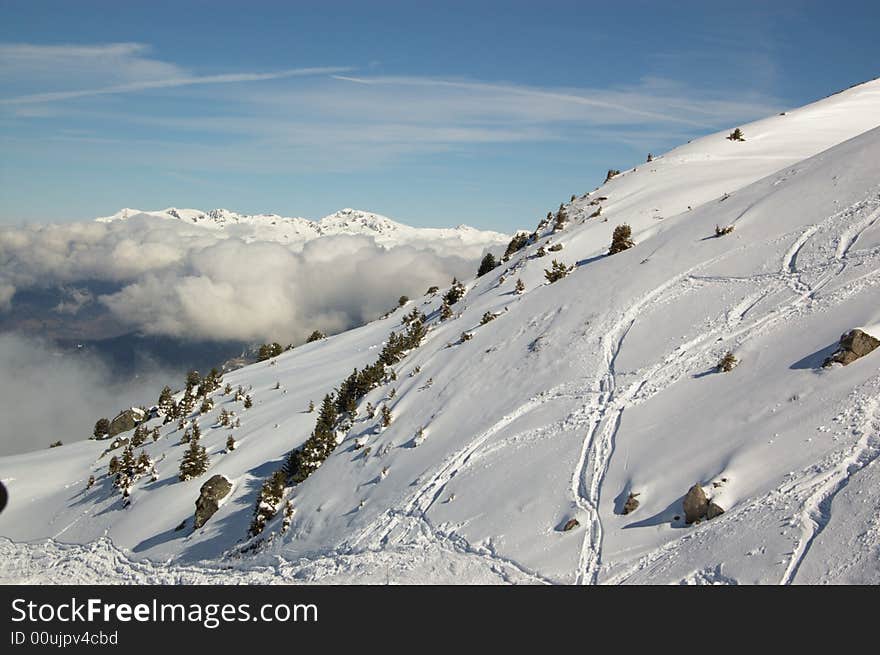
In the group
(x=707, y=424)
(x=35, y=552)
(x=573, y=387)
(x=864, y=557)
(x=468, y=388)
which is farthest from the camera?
(x=35, y=552)

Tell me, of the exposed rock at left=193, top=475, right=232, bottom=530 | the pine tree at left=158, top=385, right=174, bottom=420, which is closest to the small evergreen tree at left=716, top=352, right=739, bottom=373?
the exposed rock at left=193, top=475, right=232, bottom=530

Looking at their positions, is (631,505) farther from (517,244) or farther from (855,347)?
(517,244)

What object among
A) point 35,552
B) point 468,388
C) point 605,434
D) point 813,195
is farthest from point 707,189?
point 35,552

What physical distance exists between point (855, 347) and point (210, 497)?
1972 centimetres

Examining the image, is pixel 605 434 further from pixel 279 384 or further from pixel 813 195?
pixel 279 384

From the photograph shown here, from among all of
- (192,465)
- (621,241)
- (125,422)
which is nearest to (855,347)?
(621,241)

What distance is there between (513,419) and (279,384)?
2024cm

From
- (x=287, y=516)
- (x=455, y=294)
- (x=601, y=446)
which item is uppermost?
(x=455, y=294)

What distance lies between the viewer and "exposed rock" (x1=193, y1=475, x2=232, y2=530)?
1980 cm

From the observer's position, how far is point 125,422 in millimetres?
38625

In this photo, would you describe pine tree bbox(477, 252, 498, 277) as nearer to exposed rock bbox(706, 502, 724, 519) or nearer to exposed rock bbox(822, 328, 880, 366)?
exposed rock bbox(822, 328, 880, 366)

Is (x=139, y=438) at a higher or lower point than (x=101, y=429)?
lower
